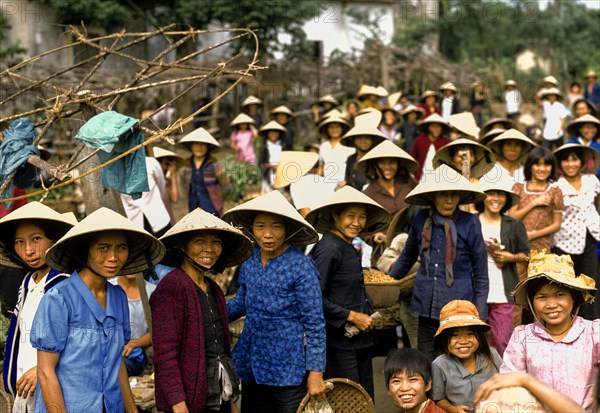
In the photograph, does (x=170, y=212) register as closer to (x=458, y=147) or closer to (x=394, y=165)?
(x=394, y=165)

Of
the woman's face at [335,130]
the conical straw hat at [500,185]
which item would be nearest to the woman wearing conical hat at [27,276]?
the conical straw hat at [500,185]

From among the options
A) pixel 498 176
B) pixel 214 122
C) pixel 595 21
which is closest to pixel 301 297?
pixel 498 176

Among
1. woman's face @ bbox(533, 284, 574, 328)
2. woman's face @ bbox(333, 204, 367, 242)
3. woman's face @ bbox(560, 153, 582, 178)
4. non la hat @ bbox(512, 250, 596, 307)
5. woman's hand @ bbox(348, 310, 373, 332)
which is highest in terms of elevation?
woman's face @ bbox(560, 153, 582, 178)

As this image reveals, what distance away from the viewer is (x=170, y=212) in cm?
792

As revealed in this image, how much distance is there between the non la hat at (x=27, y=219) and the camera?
4.34 meters

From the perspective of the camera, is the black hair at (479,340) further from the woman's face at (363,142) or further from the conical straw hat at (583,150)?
the woman's face at (363,142)

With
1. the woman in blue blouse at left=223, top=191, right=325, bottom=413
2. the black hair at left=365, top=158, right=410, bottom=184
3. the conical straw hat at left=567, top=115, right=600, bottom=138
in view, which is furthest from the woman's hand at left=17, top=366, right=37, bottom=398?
the conical straw hat at left=567, top=115, right=600, bottom=138

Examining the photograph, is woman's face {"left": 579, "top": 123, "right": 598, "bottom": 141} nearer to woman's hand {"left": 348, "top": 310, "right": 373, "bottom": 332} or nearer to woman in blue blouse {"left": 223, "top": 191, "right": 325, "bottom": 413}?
woman's hand {"left": 348, "top": 310, "right": 373, "bottom": 332}

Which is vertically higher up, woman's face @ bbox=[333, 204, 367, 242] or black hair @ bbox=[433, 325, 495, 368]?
woman's face @ bbox=[333, 204, 367, 242]

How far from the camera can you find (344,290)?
16.3 feet

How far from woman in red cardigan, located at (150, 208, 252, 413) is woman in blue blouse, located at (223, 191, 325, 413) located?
275 mm

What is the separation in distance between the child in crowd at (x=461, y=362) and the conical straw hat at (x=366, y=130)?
392 cm

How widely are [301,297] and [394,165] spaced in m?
2.76

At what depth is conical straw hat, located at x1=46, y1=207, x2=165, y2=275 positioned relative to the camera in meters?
3.75
